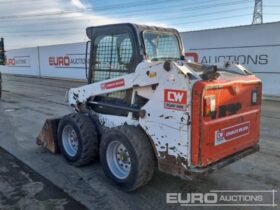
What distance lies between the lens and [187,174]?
3.57 metres

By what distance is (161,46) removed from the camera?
186 inches

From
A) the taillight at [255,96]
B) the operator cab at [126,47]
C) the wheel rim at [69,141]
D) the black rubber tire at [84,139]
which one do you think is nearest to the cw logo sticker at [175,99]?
the operator cab at [126,47]

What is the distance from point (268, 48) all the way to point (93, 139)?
10.2 meters

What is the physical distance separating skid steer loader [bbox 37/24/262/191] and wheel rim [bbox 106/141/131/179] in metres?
0.01

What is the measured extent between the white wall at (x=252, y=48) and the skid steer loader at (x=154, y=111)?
8.78 m

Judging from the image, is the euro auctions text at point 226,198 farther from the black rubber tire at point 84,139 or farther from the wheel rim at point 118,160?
the black rubber tire at point 84,139

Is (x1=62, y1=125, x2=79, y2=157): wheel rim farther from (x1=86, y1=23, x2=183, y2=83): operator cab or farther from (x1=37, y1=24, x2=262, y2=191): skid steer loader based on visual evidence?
(x1=86, y1=23, x2=183, y2=83): operator cab

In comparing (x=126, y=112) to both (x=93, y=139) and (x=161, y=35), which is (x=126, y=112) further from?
(x=161, y=35)

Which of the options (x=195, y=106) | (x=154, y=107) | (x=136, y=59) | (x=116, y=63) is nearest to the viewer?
(x=195, y=106)

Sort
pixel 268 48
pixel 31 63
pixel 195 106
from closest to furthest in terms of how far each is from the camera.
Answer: pixel 195 106 → pixel 268 48 → pixel 31 63

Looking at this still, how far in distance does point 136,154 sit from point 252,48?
10.8 m

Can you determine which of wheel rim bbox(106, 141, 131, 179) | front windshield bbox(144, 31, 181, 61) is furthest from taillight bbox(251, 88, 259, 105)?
wheel rim bbox(106, 141, 131, 179)

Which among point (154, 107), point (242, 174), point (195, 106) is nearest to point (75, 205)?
point (154, 107)

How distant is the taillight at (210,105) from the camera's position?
3.48 m
